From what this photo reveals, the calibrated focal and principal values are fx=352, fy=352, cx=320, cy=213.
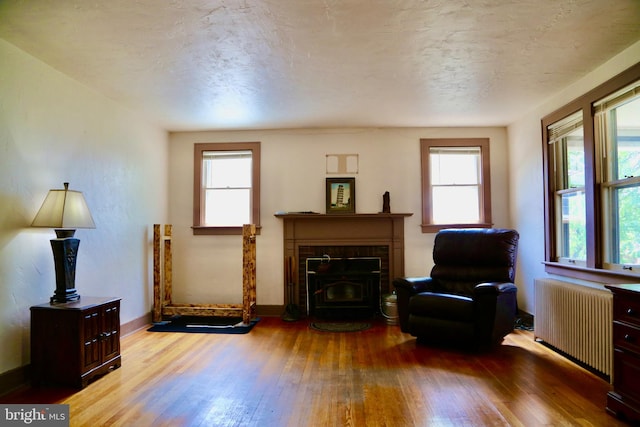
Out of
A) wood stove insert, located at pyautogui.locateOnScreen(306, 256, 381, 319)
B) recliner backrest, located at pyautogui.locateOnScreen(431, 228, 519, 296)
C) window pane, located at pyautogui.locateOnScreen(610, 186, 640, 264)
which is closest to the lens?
window pane, located at pyautogui.locateOnScreen(610, 186, 640, 264)

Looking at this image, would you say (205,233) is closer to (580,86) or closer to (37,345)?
(37,345)

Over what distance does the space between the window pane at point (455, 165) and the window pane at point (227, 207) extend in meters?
2.51

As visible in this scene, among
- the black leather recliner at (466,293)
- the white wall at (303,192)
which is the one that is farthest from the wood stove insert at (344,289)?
the black leather recliner at (466,293)

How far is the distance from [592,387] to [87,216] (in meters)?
3.90

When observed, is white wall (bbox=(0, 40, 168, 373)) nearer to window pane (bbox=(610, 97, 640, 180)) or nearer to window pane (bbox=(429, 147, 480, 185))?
window pane (bbox=(429, 147, 480, 185))

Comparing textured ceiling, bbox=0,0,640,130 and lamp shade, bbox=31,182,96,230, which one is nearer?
textured ceiling, bbox=0,0,640,130

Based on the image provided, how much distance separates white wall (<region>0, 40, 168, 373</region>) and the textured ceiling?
0.24 meters

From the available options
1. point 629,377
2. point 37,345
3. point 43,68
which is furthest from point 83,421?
point 629,377

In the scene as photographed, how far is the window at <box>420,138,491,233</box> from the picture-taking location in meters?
4.59

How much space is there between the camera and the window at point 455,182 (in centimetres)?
459

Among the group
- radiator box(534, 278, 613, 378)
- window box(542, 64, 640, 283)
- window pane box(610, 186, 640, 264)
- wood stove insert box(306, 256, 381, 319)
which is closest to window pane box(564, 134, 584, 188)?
window box(542, 64, 640, 283)

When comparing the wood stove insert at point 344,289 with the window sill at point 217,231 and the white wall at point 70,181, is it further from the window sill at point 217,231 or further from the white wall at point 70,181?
the white wall at point 70,181

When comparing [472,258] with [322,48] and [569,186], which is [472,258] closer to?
[569,186]

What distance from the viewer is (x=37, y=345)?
2520 millimetres
